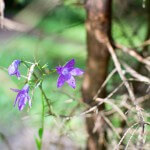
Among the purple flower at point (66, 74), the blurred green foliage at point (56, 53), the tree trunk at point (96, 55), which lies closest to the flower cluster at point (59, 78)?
the purple flower at point (66, 74)

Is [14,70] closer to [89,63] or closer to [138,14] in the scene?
[89,63]

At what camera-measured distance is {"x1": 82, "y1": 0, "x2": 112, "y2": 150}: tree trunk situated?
1.79m

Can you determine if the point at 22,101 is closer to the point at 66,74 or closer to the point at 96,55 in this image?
the point at 66,74

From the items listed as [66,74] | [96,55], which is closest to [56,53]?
[96,55]

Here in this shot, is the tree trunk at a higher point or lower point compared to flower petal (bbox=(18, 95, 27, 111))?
lower

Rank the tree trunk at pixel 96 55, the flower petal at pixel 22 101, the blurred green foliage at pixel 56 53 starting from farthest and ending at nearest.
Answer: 1. the blurred green foliage at pixel 56 53
2. the tree trunk at pixel 96 55
3. the flower petal at pixel 22 101

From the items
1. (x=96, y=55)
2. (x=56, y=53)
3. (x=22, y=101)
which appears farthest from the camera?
(x=56, y=53)

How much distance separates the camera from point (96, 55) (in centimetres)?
192

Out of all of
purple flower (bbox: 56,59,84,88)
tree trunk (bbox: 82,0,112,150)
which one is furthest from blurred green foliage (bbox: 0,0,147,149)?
purple flower (bbox: 56,59,84,88)

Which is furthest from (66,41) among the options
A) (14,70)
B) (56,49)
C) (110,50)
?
(14,70)

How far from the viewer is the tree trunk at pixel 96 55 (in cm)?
179

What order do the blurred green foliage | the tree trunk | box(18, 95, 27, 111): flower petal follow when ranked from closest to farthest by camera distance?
1. box(18, 95, 27, 111): flower petal
2. the tree trunk
3. the blurred green foliage

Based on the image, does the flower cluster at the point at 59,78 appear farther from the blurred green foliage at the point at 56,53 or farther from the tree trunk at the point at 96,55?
the blurred green foliage at the point at 56,53

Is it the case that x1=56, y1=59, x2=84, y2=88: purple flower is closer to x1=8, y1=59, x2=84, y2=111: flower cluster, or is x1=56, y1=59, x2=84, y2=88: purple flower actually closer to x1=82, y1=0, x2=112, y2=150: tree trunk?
x1=8, y1=59, x2=84, y2=111: flower cluster
